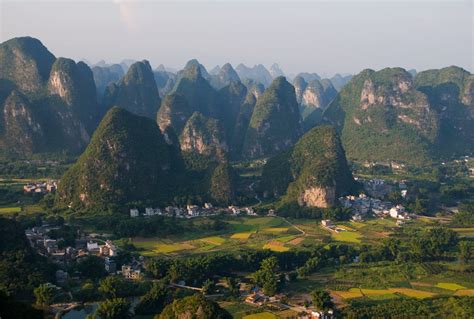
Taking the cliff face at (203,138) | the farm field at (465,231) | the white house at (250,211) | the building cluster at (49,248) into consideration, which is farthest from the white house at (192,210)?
the farm field at (465,231)

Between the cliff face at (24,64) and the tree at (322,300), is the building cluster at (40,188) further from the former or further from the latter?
the tree at (322,300)

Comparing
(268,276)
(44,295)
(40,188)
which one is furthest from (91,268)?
(40,188)

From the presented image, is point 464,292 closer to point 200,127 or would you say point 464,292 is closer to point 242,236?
point 242,236

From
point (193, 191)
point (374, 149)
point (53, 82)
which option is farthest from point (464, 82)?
point (53, 82)

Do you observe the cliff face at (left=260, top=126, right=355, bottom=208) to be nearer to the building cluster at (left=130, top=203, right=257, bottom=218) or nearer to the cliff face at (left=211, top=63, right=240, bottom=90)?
the building cluster at (left=130, top=203, right=257, bottom=218)

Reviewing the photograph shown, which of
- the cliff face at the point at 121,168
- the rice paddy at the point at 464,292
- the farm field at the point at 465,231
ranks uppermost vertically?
the cliff face at the point at 121,168

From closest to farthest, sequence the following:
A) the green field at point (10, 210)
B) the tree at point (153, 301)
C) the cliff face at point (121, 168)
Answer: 1. the tree at point (153, 301)
2. the green field at point (10, 210)
3. the cliff face at point (121, 168)

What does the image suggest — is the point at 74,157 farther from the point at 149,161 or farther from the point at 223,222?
the point at 223,222
